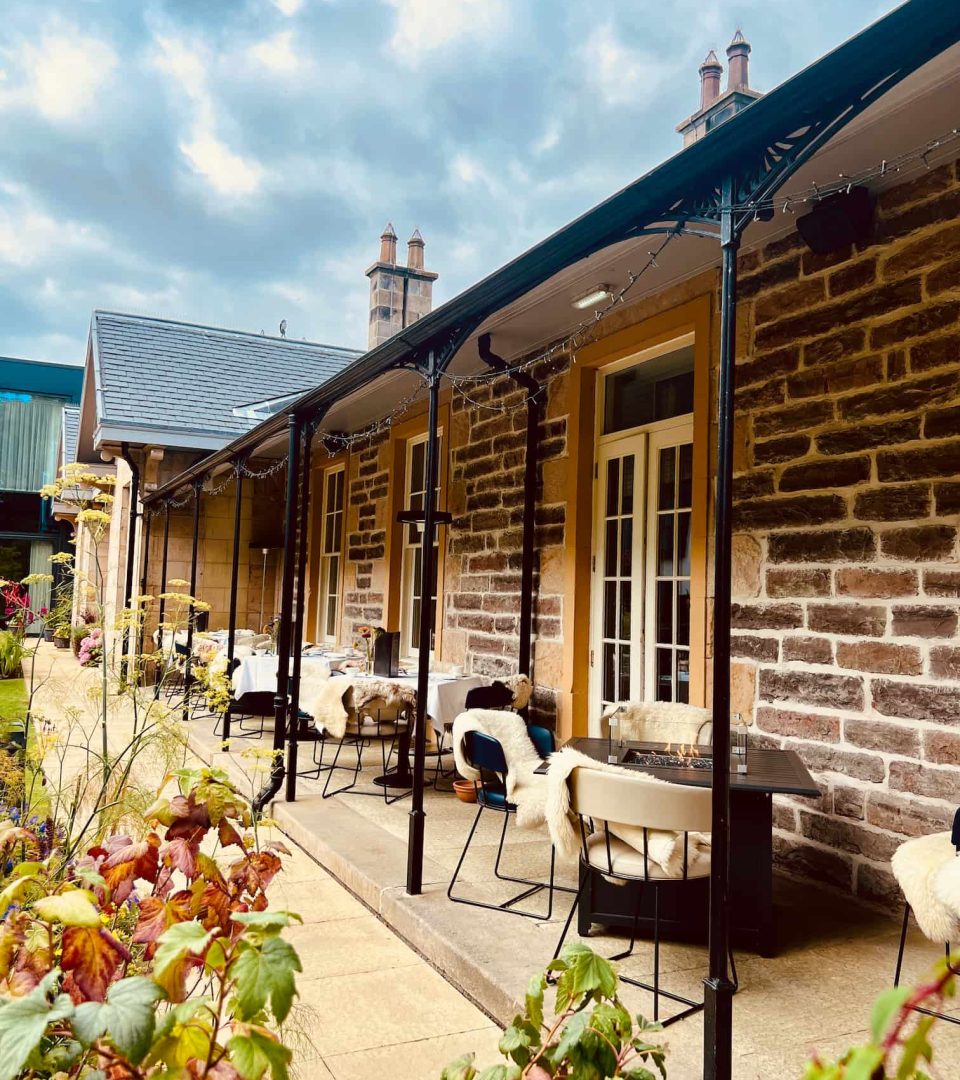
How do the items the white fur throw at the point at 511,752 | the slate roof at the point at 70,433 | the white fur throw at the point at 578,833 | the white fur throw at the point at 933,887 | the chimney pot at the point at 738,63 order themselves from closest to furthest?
1. the white fur throw at the point at 933,887
2. the white fur throw at the point at 578,833
3. the white fur throw at the point at 511,752
4. the chimney pot at the point at 738,63
5. the slate roof at the point at 70,433

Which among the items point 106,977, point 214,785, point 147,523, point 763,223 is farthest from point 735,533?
point 147,523

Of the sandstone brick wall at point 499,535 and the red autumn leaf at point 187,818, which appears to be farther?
the sandstone brick wall at point 499,535

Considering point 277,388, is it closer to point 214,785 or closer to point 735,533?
point 735,533

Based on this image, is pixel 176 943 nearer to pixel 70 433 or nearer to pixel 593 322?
pixel 593 322

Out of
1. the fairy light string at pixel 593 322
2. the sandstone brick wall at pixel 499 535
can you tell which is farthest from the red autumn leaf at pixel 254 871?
the sandstone brick wall at pixel 499 535

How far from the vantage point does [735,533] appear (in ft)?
14.1

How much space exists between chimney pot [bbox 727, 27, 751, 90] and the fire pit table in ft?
16.1

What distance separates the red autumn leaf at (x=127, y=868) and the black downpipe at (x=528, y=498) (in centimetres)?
453

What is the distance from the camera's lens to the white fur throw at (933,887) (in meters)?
2.30

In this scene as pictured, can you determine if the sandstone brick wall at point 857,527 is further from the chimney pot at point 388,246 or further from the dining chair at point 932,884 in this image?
the chimney pot at point 388,246

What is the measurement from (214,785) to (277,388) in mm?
12315

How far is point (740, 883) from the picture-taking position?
309 cm

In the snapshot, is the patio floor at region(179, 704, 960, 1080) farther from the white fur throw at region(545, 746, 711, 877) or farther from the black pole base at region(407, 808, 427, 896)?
the white fur throw at region(545, 746, 711, 877)

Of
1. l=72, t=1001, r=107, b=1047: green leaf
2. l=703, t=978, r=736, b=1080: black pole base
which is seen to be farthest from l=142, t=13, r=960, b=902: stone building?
l=72, t=1001, r=107, b=1047: green leaf
